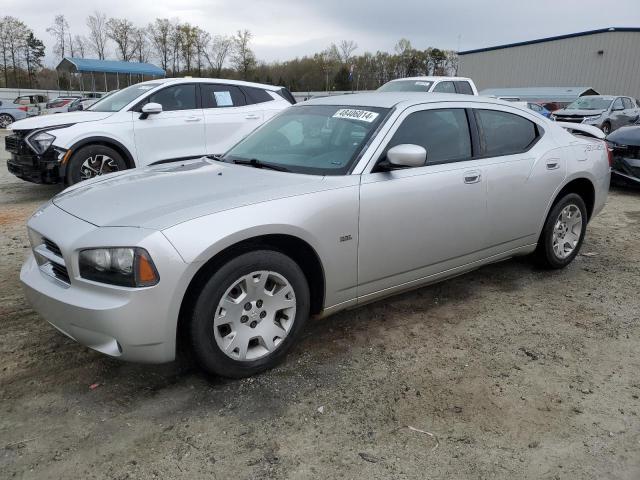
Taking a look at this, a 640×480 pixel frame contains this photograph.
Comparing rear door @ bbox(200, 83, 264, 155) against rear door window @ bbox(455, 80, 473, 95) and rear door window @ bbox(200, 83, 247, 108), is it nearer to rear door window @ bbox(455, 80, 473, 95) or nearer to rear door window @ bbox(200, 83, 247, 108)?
rear door window @ bbox(200, 83, 247, 108)

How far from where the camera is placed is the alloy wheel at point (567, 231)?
4.75 m

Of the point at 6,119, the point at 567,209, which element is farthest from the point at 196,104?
the point at 6,119

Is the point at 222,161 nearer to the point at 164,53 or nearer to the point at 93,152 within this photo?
the point at 93,152

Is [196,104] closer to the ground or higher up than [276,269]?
higher up

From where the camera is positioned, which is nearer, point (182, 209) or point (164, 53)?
point (182, 209)

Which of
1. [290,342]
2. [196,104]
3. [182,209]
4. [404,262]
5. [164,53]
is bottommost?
[290,342]

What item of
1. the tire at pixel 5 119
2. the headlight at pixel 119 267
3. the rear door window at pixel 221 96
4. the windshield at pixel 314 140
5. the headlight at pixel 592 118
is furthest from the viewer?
the tire at pixel 5 119

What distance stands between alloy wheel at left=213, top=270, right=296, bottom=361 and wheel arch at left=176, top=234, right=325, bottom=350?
0.14 m

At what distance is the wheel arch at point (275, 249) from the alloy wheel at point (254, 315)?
0.14m

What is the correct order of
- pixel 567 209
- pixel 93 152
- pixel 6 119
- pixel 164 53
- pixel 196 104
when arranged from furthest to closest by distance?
pixel 164 53 < pixel 6 119 < pixel 196 104 < pixel 93 152 < pixel 567 209

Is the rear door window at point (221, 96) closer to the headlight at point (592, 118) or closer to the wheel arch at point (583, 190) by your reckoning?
the wheel arch at point (583, 190)

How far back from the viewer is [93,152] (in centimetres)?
727

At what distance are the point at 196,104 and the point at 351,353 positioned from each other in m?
5.92

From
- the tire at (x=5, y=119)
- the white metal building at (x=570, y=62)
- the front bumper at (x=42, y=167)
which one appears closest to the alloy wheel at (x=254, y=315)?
the front bumper at (x=42, y=167)
